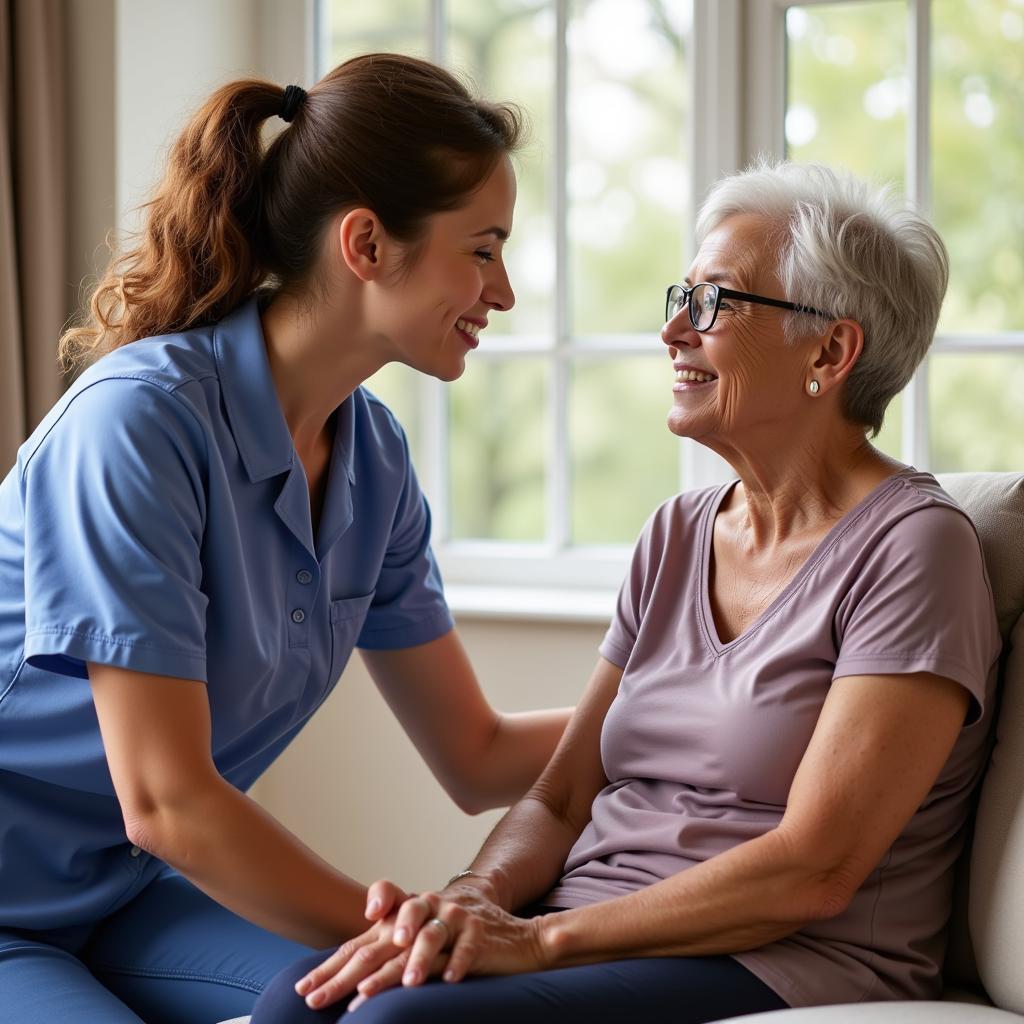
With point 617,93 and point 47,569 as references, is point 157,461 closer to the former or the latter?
point 47,569

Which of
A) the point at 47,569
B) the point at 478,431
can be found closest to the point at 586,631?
the point at 47,569

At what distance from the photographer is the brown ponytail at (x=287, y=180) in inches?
63.1

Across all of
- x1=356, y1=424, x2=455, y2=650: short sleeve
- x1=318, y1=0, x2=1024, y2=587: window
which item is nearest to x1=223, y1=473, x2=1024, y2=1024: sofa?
x1=356, y1=424, x2=455, y2=650: short sleeve

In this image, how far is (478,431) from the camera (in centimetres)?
616

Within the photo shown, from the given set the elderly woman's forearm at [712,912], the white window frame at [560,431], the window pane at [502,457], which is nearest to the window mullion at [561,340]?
the white window frame at [560,431]

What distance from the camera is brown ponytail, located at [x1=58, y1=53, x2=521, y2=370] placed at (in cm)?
160

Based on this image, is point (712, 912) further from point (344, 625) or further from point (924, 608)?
point (344, 625)

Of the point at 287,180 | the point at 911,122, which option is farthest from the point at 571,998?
the point at 911,122

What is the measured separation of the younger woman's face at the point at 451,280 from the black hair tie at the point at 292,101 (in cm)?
25

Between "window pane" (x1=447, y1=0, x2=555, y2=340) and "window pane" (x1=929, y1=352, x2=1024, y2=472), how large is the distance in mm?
1895

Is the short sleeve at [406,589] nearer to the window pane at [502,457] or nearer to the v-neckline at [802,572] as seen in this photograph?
the v-neckline at [802,572]

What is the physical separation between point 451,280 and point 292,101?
0.32 m

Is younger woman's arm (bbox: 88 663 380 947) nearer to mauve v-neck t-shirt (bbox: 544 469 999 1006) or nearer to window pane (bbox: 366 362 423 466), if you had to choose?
mauve v-neck t-shirt (bbox: 544 469 999 1006)

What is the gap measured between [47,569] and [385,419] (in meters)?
0.63
